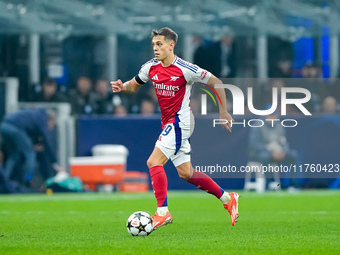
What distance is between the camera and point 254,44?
17.5 metres

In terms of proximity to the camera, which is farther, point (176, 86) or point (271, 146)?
point (271, 146)

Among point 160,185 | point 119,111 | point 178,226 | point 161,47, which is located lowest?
point 178,226

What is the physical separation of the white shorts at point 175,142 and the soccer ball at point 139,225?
32.3 inches

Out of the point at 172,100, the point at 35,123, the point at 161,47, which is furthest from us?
the point at 35,123

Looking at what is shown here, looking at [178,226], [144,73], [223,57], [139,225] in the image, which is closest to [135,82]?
[144,73]

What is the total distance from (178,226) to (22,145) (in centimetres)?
776

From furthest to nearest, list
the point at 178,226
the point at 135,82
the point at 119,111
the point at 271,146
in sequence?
the point at 119,111 → the point at 271,146 → the point at 178,226 → the point at 135,82

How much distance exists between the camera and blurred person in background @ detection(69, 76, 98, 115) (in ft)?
56.9

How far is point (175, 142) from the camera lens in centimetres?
848

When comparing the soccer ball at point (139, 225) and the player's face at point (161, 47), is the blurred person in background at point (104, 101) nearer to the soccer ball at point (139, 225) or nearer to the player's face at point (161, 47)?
the player's face at point (161, 47)

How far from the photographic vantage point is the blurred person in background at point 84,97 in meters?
17.3

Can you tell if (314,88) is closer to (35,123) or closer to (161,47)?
(35,123)

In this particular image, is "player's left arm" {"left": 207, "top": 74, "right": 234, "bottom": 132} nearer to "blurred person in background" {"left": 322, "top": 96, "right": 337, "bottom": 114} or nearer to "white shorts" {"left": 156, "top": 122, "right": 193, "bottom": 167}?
"white shorts" {"left": 156, "top": 122, "right": 193, "bottom": 167}

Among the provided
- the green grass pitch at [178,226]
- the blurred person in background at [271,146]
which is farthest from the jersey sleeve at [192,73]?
the blurred person in background at [271,146]
